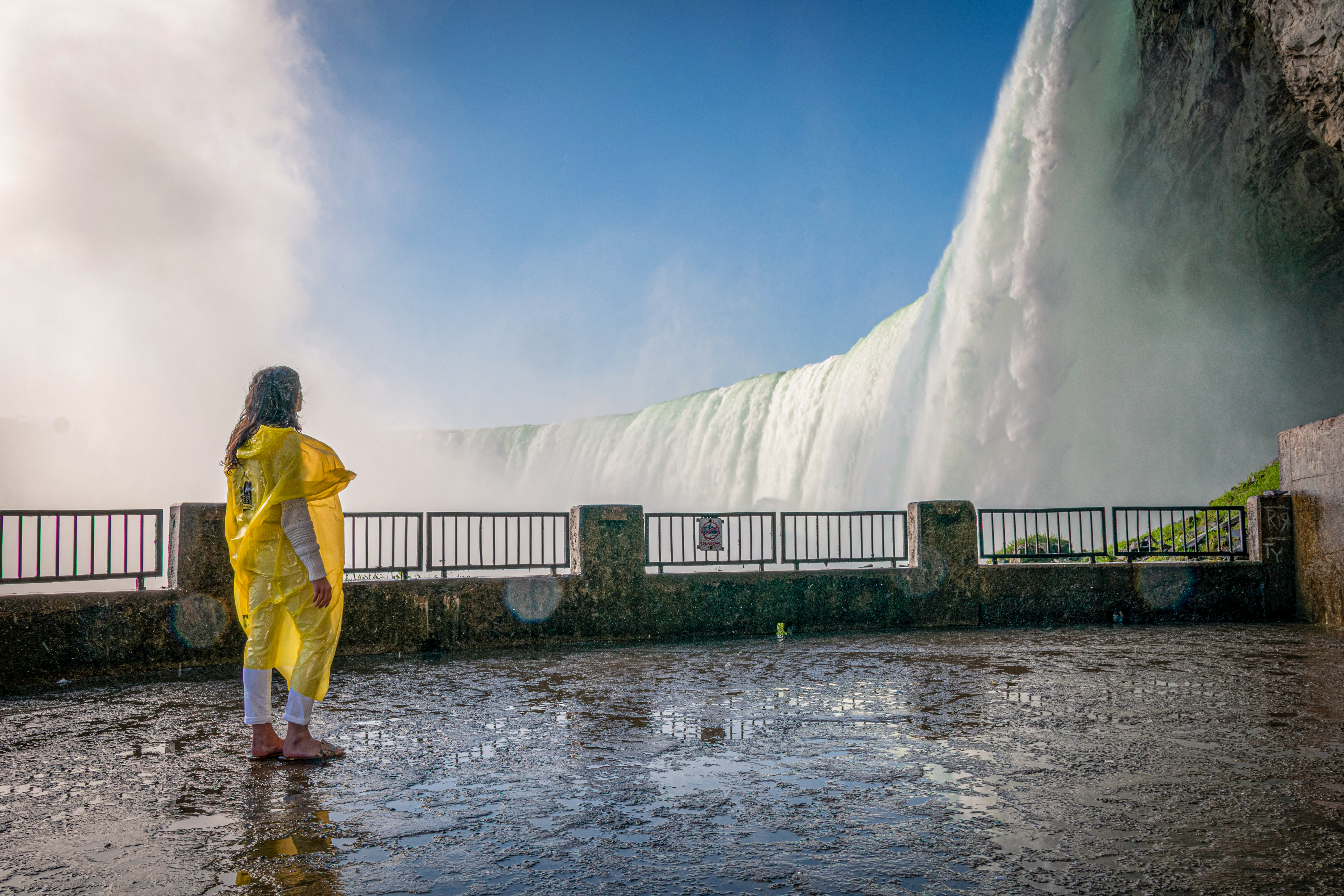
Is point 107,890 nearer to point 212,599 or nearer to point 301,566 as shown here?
point 301,566

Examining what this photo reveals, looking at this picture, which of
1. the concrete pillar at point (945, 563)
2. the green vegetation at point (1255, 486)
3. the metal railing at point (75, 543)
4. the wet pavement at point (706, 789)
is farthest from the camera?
the green vegetation at point (1255, 486)

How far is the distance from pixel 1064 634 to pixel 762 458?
901 inches

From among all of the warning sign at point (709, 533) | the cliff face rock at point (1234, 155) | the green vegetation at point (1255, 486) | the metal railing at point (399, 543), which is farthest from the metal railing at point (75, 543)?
the cliff face rock at point (1234, 155)

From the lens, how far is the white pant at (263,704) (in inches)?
162

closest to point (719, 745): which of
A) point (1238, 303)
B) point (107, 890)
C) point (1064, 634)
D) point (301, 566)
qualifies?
point (301, 566)

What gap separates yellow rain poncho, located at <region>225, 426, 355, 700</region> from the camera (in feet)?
13.6

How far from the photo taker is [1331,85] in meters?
15.2

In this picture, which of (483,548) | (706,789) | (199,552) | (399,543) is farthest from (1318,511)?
(199,552)

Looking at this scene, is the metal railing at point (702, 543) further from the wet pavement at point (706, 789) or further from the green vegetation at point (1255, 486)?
the green vegetation at point (1255, 486)

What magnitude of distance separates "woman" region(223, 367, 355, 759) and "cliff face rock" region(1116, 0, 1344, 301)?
18.9 meters

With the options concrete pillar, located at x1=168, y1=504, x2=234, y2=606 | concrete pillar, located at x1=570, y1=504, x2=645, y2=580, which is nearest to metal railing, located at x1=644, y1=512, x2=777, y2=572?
concrete pillar, located at x1=570, y1=504, x2=645, y2=580

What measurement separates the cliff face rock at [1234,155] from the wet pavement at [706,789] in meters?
16.6

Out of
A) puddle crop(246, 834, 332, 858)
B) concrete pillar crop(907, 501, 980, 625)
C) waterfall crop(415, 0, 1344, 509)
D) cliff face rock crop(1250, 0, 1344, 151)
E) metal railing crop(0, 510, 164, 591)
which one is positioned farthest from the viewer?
waterfall crop(415, 0, 1344, 509)

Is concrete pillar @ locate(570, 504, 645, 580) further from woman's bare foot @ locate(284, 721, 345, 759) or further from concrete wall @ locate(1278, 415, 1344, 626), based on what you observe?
concrete wall @ locate(1278, 415, 1344, 626)
